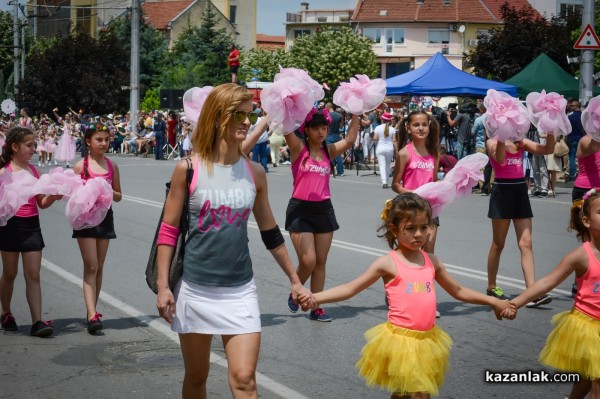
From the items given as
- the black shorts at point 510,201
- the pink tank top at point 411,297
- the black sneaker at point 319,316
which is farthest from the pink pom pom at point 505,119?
the pink tank top at point 411,297

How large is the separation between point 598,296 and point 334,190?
16.7 meters

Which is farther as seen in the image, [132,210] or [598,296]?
[132,210]

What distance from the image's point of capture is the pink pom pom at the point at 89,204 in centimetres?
767

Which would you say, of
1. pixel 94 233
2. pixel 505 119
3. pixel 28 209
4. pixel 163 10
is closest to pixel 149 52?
pixel 163 10

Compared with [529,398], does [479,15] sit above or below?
above

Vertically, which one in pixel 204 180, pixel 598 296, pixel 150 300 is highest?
pixel 204 180

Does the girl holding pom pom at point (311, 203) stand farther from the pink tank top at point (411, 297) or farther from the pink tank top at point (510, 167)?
the pink tank top at point (411, 297)

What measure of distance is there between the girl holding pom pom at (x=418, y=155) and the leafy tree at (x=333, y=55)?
230 feet

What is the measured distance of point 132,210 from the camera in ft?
57.9

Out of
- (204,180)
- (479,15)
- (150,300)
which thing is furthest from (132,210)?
(479,15)

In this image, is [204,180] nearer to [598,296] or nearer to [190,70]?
[598,296]

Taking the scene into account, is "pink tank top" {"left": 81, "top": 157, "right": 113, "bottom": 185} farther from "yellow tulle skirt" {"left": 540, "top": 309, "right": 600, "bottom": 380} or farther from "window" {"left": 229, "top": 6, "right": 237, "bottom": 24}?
"window" {"left": 229, "top": 6, "right": 237, "bottom": 24}

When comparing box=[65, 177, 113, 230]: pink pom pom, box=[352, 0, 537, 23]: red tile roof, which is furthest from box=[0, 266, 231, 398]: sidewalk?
box=[352, 0, 537, 23]: red tile roof

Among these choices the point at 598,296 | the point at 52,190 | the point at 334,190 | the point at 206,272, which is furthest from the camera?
the point at 334,190
